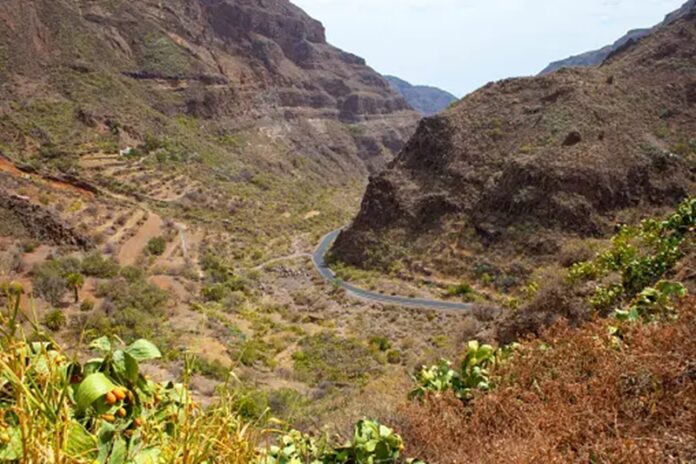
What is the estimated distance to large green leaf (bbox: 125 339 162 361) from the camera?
2105 mm

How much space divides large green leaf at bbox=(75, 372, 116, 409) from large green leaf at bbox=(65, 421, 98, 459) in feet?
0.31

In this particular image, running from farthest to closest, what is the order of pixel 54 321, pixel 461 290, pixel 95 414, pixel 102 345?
pixel 461 290 → pixel 54 321 → pixel 102 345 → pixel 95 414

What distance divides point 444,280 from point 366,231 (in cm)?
1111

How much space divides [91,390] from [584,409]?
8.24ft

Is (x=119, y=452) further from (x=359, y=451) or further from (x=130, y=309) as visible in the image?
(x=130, y=309)

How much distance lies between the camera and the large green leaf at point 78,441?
1.68m

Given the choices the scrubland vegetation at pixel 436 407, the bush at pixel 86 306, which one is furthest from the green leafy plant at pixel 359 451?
the bush at pixel 86 306

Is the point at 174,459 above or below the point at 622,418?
below

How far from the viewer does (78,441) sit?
68.0 inches

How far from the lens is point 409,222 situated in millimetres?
40656

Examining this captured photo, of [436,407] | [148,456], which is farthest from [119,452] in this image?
[436,407]

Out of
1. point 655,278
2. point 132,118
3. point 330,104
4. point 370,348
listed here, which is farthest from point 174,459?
Answer: point 330,104

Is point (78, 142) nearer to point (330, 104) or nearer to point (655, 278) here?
point (655, 278)

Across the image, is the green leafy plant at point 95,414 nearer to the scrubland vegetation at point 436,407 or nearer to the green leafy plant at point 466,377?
the scrubland vegetation at point 436,407
